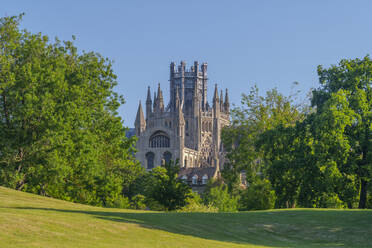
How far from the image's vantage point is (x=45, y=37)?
138 feet

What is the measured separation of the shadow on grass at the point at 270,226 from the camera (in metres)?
22.9

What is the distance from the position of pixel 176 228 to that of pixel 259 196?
25.3 m

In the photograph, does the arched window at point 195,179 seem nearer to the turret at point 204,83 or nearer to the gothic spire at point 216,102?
the gothic spire at point 216,102

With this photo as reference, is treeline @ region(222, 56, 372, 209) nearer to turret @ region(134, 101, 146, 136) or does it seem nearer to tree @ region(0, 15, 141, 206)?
tree @ region(0, 15, 141, 206)

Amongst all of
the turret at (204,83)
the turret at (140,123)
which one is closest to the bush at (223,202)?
the turret at (140,123)

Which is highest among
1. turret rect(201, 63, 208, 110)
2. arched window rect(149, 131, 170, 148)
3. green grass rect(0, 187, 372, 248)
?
turret rect(201, 63, 208, 110)

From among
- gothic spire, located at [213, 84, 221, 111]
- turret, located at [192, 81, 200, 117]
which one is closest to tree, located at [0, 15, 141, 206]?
turret, located at [192, 81, 200, 117]

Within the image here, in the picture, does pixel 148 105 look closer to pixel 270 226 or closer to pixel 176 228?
pixel 270 226

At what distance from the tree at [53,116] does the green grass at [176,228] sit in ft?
23.1

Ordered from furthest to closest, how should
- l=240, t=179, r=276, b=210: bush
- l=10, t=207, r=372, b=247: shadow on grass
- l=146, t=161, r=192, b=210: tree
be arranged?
l=240, t=179, r=276, b=210: bush
l=146, t=161, r=192, b=210: tree
l=10, t=207, r=372, b=247: shadow on grass

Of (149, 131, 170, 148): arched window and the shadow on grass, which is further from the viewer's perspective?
(149, 131, 170, 148): arched window

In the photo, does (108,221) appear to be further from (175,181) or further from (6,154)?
(175,181)

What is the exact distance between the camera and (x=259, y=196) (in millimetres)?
46969

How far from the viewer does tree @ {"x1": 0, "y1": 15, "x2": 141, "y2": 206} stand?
3657 centimetres
